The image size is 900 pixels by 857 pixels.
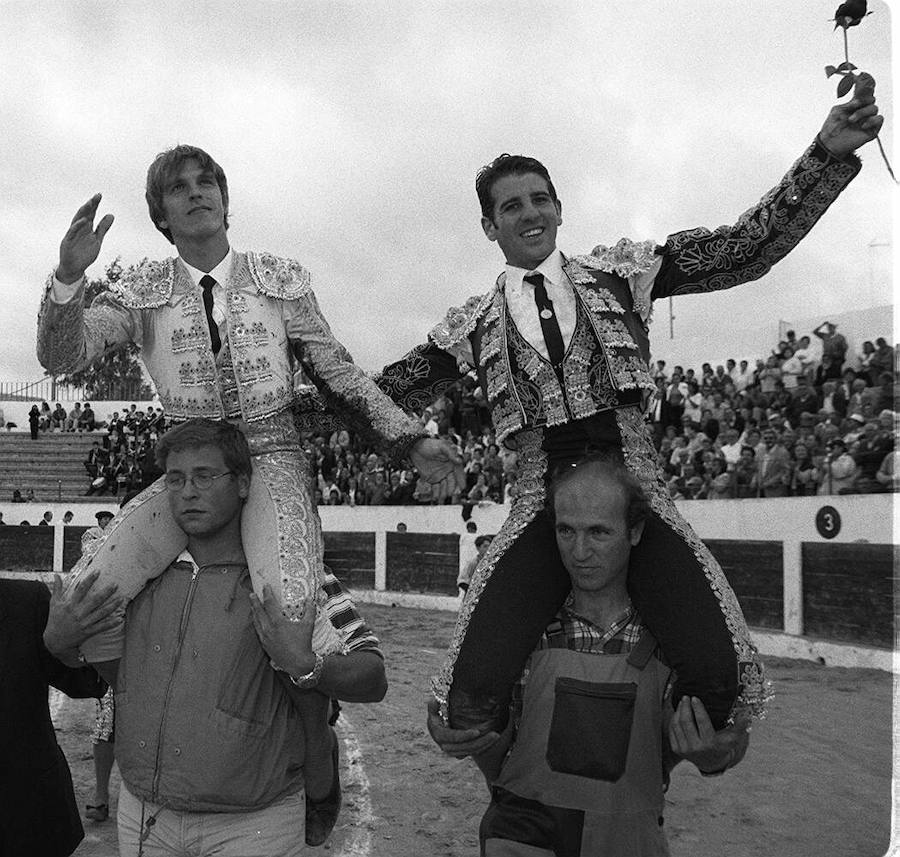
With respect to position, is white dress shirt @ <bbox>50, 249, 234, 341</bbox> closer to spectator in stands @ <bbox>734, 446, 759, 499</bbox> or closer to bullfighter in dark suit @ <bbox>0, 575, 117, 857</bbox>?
bullfighter in dark suit @ <bbox>0, 575, 117, 857</bbox>

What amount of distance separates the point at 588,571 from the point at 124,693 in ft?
3.29

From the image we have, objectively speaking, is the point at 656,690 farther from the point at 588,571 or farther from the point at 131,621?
the point at 131,621

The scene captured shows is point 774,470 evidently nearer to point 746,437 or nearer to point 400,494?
point 746,437

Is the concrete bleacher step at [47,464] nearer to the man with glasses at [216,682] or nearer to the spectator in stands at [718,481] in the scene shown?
the spectator in stands at [718,481]

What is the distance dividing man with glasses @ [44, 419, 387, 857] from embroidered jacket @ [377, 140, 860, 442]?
0.63 metres

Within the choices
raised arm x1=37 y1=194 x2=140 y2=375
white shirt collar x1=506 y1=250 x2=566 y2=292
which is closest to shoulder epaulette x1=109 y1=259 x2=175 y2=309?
raised arm x1=37 y1=194 x2=140 y2=375

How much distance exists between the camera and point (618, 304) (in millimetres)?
2451

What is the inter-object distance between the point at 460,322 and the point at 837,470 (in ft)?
17.8

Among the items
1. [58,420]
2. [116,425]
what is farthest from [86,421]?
[116,425]

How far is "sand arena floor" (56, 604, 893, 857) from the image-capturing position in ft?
11.8

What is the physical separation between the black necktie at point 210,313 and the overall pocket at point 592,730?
115 centimetres

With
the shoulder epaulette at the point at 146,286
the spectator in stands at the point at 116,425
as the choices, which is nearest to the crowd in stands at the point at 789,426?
the shoulder epaulette at the point at 146,286

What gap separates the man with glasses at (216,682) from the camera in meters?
2.01

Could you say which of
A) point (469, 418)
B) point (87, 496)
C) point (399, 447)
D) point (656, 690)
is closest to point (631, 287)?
point (399, 447)
